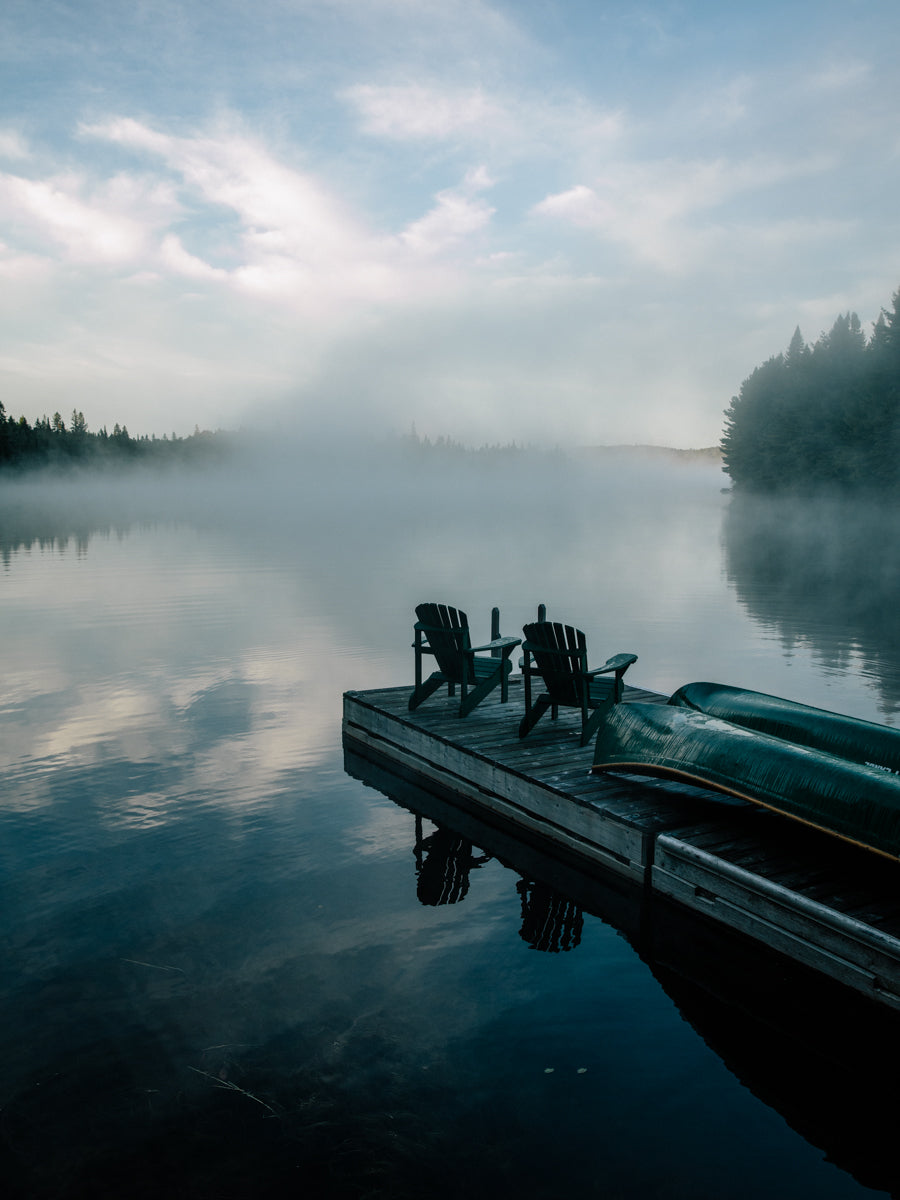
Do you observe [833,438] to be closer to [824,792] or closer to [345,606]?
[345,606]

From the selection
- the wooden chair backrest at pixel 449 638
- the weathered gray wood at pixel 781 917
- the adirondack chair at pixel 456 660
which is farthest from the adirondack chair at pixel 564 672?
the weathered gray wood at pixel 781 917

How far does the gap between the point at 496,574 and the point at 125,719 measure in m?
22.8

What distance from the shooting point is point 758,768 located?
6.21 m

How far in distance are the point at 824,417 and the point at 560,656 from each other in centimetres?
8083

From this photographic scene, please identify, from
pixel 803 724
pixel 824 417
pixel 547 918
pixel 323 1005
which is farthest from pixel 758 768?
pixel 824 417

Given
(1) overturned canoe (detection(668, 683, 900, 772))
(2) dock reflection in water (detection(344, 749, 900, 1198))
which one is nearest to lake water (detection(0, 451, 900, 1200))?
(2) dock reflection in water (detection(344, 749, 900, 1198))

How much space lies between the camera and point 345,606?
23266 millimetres

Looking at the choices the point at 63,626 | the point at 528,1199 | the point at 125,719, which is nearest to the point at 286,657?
the point at 125,719

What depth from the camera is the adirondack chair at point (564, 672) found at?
8266 mm

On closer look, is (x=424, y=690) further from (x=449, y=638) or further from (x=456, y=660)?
(x=449, y=638)

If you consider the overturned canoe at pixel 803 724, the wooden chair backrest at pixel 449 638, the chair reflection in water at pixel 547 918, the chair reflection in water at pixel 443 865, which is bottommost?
the chair reflection in water at pixel 443 865

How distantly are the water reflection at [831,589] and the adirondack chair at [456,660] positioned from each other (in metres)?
6.71

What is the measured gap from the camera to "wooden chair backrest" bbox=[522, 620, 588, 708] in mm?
8234

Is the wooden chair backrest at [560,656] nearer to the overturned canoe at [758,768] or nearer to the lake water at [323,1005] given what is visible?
the overturned canoe at [758,768]
